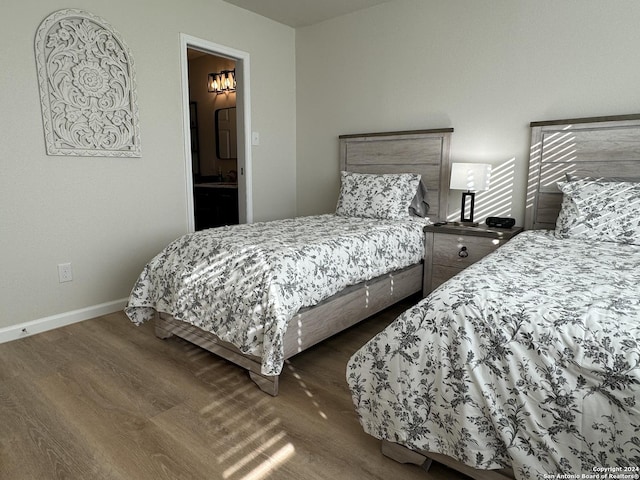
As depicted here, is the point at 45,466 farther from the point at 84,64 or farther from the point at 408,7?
the point at 408,7

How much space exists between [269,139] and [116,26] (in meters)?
1.63

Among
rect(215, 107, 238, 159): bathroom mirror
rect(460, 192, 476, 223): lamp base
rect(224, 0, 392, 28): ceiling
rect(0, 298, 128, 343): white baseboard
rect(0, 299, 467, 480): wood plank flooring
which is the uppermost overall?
rect(224, 0, 392, 28): ceiling

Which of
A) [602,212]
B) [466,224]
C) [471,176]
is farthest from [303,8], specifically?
[602,212]

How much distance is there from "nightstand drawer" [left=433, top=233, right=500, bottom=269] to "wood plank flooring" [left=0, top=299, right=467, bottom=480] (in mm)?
1038

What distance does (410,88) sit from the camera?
3535mm

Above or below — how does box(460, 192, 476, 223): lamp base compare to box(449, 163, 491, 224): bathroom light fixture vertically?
below

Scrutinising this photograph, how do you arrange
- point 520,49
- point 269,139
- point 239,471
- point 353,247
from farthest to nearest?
point 269,139 < point 520,49 < point 353,247 < point 239,471

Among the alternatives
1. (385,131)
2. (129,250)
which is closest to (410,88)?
(385,131)

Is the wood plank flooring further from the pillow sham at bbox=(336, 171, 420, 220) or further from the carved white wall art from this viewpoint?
the carved white wall art

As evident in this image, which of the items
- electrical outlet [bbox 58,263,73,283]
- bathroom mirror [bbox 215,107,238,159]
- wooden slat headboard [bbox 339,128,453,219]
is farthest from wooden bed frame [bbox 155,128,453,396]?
bathroom mirror [bbox 215,107,238,159]

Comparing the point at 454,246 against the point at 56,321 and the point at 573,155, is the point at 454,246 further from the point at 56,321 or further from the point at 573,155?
the point at 56,321

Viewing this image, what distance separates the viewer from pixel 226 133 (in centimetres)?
552

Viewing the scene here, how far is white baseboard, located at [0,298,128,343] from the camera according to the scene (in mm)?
2598

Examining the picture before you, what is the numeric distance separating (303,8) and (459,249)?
2.53 metres
